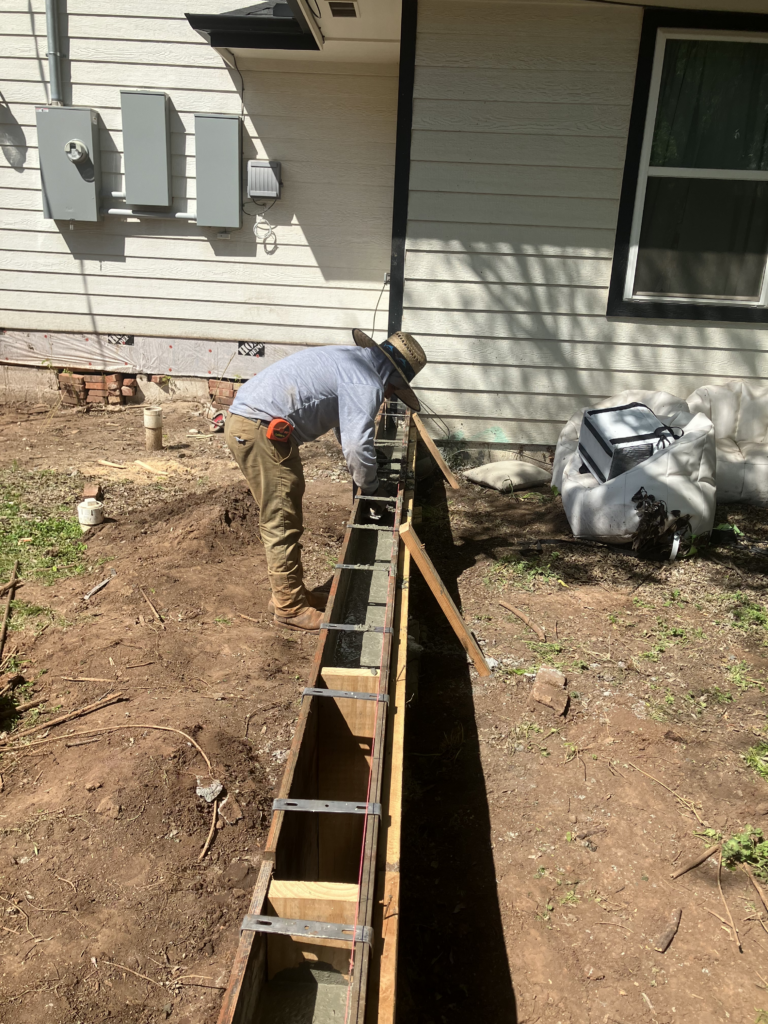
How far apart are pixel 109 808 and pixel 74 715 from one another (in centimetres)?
72

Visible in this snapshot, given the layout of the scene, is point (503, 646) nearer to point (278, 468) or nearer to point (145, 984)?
point (278, 468)

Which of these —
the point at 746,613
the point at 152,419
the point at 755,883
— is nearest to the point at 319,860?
the point at 755,883

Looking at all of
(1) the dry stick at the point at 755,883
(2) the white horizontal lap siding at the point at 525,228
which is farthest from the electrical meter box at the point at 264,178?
(1) the dry stick at the point at 755,883

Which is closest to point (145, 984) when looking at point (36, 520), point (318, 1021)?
point (318, 1021)

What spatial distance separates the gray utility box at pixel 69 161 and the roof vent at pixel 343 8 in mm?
2799

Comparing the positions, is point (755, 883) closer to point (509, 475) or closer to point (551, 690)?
point (551, 690)

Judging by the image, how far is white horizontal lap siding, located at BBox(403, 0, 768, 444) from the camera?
622 cm

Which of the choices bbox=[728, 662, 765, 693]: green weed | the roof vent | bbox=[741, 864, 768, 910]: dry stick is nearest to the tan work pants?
bbox=[728, 662, 765, 693]: green weed

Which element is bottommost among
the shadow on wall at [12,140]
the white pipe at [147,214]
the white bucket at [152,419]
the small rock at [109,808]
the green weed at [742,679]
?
the small rock at [109,808]

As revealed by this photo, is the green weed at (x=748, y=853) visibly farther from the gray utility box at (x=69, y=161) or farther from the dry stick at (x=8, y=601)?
the gray utility box at (x=69, y=161)

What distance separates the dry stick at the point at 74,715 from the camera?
3.42 meters

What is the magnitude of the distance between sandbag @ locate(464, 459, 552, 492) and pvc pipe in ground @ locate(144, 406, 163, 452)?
2948 millimetres

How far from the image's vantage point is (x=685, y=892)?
2785 millimetres

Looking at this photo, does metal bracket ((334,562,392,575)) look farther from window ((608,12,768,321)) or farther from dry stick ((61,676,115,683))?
window ((608,12,768,321))
